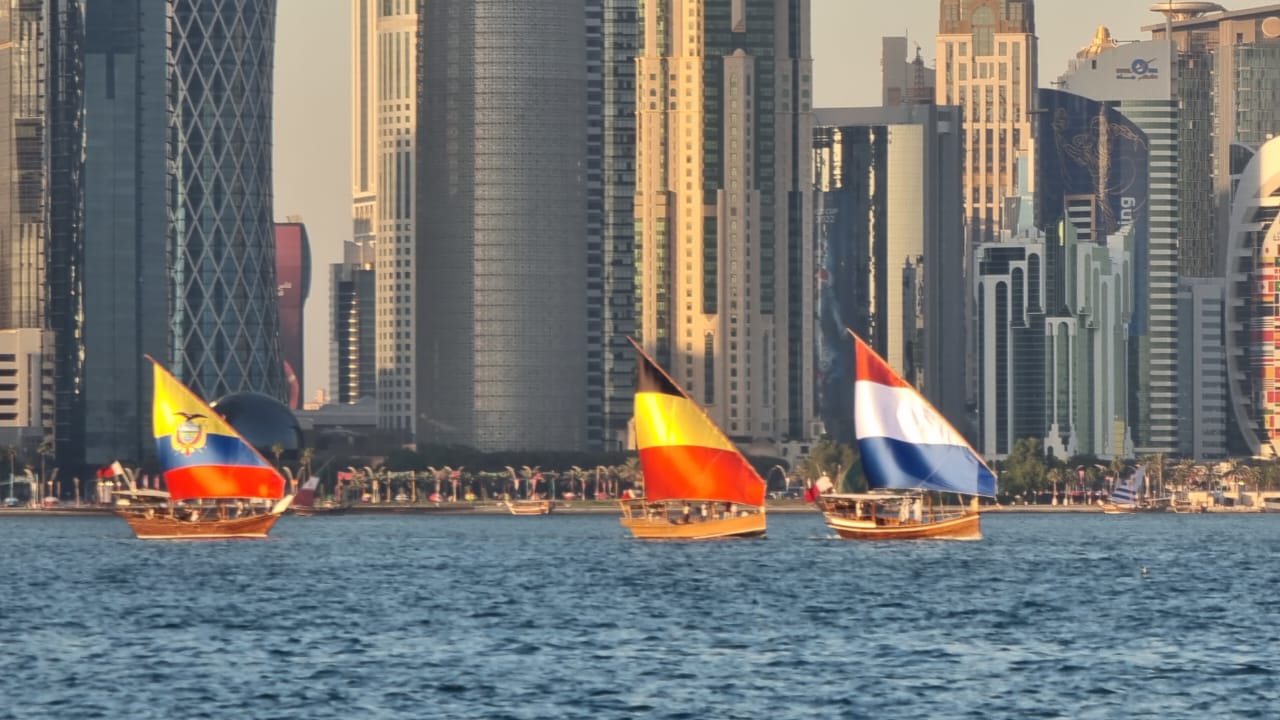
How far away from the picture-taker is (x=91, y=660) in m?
103

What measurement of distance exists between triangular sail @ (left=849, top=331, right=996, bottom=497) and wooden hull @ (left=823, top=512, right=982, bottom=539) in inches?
109

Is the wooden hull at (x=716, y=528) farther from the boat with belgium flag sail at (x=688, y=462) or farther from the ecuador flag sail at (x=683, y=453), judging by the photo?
the ecuador flag sail at (x=683, y=453)

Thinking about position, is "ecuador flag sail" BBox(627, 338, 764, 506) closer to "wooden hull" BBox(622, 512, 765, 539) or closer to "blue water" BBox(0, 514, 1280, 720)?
"wooden hull" BBox(622, 512, 765, 539)

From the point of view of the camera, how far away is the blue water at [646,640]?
87.8 metres

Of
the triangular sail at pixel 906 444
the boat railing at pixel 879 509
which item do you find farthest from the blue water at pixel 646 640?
the boat railing at pixel 879 509

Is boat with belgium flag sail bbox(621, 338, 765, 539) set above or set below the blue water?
above

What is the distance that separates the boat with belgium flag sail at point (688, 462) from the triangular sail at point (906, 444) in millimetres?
10570

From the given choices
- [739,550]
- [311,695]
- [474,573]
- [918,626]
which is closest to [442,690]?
[311,695]

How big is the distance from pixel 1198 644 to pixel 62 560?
328 feet

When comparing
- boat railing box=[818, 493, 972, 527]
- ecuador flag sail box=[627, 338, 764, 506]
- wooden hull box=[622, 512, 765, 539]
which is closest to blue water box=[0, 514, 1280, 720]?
boat railing box=[818, 493, 972, 527]

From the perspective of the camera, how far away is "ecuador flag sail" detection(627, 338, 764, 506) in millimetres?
190750

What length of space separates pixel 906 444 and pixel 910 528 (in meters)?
5.78

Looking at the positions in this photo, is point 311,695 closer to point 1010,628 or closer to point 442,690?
point 442,690

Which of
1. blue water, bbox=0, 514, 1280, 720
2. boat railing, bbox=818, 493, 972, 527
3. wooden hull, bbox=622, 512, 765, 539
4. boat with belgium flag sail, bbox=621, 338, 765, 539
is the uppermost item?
boat with belgium flag sail, bbox=621, 338, 765, 539
